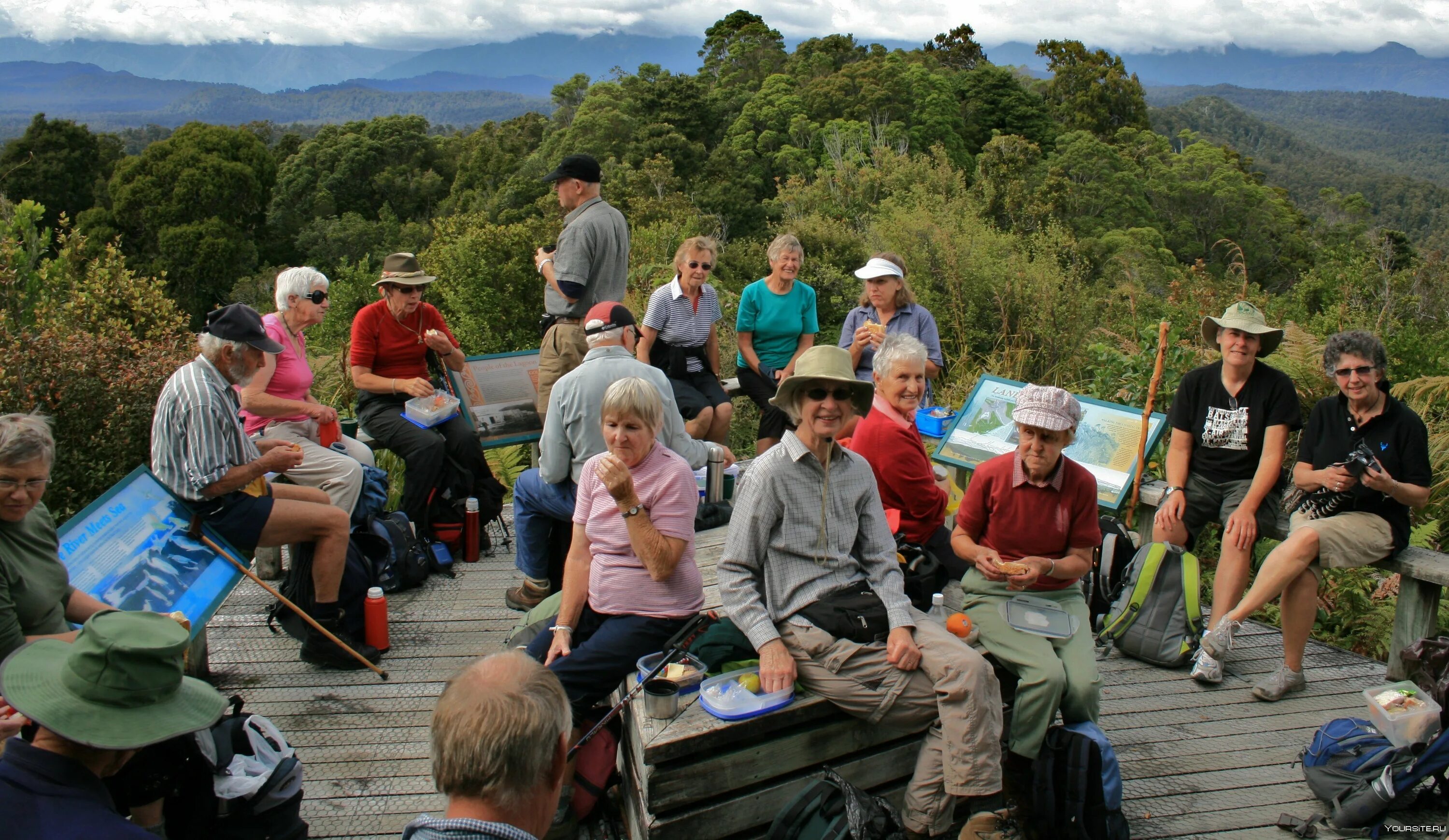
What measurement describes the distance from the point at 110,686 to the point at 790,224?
1544 centimetres

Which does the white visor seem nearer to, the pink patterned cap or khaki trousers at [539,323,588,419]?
khaki trousers at [539,323,588,419]

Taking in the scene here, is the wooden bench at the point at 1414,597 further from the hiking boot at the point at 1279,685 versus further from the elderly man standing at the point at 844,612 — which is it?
the elderly man standing at the point at 844,612

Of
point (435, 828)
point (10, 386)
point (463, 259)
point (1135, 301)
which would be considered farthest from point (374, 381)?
point (1135, 301)

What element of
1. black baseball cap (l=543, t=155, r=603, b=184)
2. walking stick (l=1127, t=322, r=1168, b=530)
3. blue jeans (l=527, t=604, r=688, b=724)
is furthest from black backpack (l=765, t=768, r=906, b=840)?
black baseball cap (l=543, t=155, r=603, b=184)

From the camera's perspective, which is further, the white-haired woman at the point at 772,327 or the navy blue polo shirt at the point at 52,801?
the white-haired woman at the point at 772,327

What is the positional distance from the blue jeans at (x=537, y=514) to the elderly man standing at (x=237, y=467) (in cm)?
75

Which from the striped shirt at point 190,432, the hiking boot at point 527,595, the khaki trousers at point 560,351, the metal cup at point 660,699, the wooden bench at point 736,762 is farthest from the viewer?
the khaki trousers at point 560,351

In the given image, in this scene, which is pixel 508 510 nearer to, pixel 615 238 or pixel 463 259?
pixel 615 238

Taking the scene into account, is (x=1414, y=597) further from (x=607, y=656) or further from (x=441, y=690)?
(x=441, y=690)

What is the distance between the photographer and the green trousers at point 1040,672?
296cm

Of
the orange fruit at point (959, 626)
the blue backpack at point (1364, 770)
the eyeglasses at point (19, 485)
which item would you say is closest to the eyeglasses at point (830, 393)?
the orange fruit at point (959, 626)

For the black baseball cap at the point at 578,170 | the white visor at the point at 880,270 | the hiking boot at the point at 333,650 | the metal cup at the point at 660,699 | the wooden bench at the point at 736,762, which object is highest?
the black baseball cap at the point at 578,170

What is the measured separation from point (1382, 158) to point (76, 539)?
157461mm

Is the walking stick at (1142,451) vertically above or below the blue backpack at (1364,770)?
above
